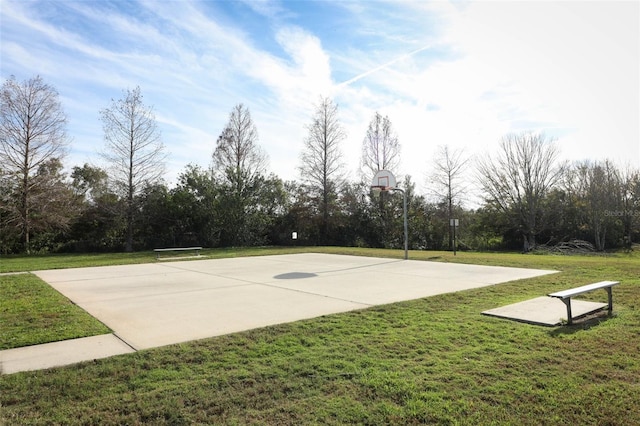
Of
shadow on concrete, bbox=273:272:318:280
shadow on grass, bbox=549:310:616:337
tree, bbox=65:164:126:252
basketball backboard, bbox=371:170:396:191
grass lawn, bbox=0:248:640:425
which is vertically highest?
basketball backboard, bbox=371:170:396:191

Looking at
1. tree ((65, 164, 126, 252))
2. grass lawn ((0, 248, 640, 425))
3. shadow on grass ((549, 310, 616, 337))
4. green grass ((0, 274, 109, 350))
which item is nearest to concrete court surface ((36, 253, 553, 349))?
green grass ((0, 274, 109, 350))

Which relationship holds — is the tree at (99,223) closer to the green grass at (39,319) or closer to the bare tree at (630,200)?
the green grass at (39,319)

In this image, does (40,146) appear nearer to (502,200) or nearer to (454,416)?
(454,416)

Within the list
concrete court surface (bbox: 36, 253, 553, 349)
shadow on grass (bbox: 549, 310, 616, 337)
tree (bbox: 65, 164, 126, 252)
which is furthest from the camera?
tree (bbox: 65, 164, 126, 252)

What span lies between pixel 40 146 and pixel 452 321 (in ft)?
75.6

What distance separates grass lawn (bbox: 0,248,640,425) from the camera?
105 inches

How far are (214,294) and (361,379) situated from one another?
466 centimetres

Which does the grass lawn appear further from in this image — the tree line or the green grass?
the tree line

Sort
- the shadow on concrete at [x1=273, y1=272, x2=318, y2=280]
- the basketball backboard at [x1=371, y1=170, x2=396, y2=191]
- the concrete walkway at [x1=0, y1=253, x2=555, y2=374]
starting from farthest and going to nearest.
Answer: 1. the basketball backboard at [x1=371, y1=170, x2=396, y2=191]
2. the shadow on concrete at [x1=273, y1=272, x2=318, y2=280]
3. the concrete walkway at [x1=0, y1=253, x2=555, y2=374]

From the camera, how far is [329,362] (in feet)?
11.9

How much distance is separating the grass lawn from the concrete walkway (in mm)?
551

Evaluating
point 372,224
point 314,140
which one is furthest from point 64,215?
point 372,224

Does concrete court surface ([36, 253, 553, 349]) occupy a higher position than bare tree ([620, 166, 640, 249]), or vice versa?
bare tree ([620, 166, 640, 249])

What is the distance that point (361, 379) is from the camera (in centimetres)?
324
